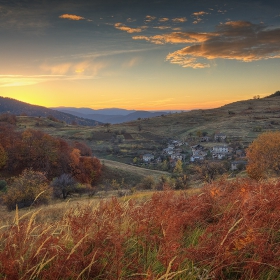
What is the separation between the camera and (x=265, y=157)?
32.6m

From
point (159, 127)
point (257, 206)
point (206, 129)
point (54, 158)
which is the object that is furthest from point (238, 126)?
point (257, 206)

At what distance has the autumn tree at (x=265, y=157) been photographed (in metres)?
31.6

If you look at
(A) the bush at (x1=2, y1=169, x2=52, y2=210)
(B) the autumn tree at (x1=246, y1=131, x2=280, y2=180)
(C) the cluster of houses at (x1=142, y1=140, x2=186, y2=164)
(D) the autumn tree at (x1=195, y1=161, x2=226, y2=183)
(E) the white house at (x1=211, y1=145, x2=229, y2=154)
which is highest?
(B) the autumn tree at (x1=246, y1=131, x2=280, y2=180)

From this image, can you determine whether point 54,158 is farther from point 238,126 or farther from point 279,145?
point 238,126

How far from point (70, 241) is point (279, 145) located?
33.4 meters

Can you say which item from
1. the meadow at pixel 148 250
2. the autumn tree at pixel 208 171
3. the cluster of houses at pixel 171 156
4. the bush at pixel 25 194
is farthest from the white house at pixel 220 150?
the meadow at pixel 148 250

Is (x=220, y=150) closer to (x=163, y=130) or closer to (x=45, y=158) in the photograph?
(x=163, y=130)

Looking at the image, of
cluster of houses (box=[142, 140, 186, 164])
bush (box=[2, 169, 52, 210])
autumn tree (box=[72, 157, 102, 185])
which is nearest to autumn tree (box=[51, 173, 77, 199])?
bush (box=[2, 169, 52, 210])

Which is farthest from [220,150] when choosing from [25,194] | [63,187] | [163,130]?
[25,194]

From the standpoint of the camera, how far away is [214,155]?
83.8 metres

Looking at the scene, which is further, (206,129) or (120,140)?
(206,129)

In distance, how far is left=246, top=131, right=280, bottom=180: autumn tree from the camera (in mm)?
31589

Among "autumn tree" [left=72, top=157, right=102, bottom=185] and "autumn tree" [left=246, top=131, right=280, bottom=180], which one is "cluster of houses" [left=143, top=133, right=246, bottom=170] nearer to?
"autumn tree" [left=72, top=157, right=102, bottom=185]

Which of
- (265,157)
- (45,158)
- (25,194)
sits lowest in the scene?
(45,158)
